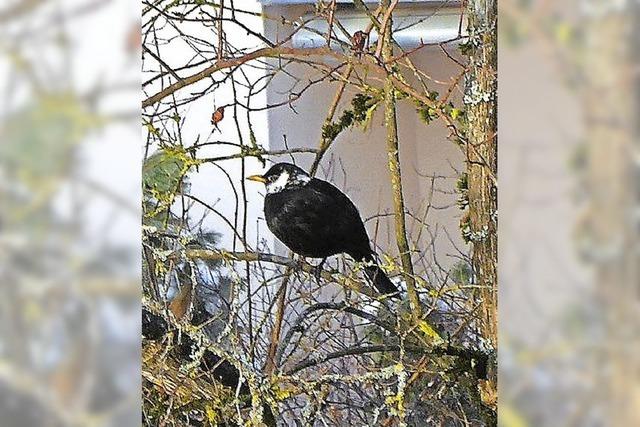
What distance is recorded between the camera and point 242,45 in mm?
749

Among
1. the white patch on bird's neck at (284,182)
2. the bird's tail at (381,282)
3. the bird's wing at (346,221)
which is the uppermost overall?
the white patch on bird's neck at (284,182)

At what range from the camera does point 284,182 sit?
28.2 inches

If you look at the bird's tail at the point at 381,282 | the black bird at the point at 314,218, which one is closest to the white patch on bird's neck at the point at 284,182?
the black bird at the point at 314,218
